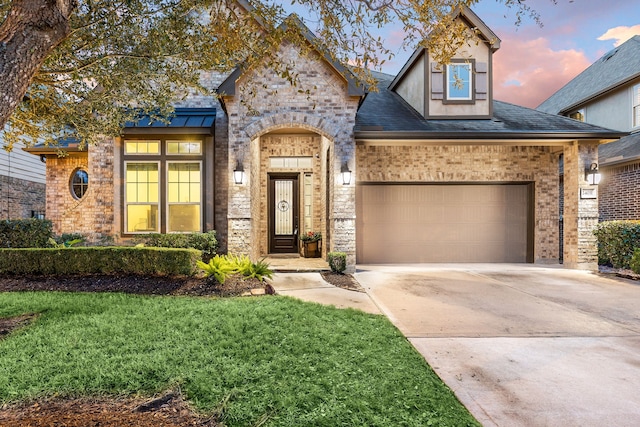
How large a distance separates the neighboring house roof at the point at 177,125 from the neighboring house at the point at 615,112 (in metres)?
12.3

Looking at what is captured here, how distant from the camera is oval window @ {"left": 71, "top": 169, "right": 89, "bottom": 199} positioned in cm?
985

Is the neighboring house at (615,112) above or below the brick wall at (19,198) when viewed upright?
above

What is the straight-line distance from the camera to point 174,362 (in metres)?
3.08

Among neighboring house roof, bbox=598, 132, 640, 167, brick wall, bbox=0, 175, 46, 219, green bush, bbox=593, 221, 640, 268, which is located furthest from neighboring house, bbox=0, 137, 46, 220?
neighboring house roof, bbox=598, 132, 640, 167

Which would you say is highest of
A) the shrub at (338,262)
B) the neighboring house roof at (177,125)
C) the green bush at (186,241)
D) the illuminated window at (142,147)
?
the neighboring house roof at (177,125)

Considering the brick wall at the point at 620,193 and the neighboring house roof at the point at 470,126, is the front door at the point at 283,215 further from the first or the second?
the brick wall at the point at 620,193

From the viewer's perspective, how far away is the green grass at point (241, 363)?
244 cm

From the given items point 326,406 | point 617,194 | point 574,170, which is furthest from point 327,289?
point 617,194

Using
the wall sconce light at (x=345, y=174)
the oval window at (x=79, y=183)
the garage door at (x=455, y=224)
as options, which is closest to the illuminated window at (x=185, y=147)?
the oval window at (x=79, y=183)

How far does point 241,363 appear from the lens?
10.1 ft

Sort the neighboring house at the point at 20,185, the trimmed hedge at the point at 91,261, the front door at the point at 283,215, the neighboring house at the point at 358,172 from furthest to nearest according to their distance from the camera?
the neighboring house at the point at 20,185
the front door at the point at 283,215
the neighboring house at the point at 358,172
the trimmed hedge at the point at 91,261

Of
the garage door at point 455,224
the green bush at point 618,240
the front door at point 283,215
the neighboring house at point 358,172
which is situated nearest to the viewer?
the green bush at point 618,240

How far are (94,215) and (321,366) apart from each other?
8795 mm

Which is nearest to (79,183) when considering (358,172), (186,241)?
(186,241)
